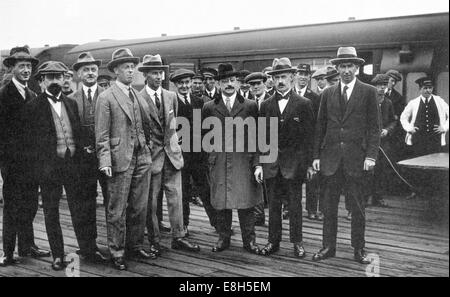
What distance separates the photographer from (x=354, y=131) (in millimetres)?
4445

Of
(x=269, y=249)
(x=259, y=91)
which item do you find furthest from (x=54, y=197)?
(x=259, y=91)

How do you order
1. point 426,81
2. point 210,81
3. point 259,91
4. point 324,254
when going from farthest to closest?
point 210,81
point 426,81
point 259,91
point 324,254

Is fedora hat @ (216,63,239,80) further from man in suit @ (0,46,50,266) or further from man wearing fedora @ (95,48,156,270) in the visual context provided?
man in suit @ (0,46,50,266)

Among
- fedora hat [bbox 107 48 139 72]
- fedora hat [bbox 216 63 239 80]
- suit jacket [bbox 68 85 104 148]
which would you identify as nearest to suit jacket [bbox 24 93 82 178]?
suit jacket [bbox 68 85 104 148]

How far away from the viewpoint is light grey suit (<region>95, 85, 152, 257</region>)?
4336 millimetres

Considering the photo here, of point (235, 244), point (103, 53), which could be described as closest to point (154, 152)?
point (235, 244)

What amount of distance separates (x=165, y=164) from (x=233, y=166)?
2.15 feet

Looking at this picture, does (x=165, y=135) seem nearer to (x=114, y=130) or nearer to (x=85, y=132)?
(x=114, y=130)

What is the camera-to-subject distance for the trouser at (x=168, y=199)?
481 cm

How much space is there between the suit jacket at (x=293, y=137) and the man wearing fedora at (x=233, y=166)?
212 mm

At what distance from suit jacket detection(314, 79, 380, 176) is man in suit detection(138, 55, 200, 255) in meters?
1.43

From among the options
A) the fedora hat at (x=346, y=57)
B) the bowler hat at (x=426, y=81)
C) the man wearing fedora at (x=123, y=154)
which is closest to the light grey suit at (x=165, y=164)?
the man wearing fedora at (x=123, y=154)
